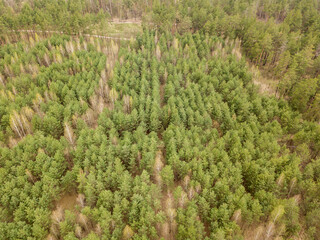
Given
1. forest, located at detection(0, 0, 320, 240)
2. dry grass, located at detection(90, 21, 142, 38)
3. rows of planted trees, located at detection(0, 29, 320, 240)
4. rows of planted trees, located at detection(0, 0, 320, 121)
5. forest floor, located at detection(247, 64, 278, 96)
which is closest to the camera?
rows of planted trees, located at detection(0, 29, 320, 240)

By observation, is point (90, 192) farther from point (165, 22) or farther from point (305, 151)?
point (165, 22)

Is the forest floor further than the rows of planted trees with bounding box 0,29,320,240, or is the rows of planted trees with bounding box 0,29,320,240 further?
the forest floor

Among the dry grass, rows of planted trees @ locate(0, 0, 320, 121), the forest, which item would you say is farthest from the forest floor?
the dry grass

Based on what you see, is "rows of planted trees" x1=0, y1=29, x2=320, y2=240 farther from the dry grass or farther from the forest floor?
the dry grass

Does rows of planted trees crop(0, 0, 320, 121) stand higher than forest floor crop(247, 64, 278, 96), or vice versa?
rows of planted trees crop(0, 0, 320, 121)

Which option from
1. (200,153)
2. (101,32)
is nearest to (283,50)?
(200,153)

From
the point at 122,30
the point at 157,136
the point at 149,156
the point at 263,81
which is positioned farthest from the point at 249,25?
the point at 149,156
